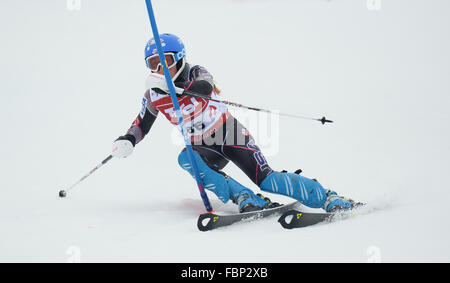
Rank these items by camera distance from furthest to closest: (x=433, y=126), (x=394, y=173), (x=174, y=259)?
1. (x=433, y=126)
2. (x=394, y=173)
3. (x=174, y=259)

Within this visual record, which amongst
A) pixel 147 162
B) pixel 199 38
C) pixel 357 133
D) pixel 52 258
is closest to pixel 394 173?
pixel 357 133

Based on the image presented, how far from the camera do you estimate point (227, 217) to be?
10.5ft

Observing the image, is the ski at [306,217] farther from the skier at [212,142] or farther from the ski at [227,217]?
the ski at [227,217]

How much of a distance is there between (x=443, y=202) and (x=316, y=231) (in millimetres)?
1165

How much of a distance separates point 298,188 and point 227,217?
58cm

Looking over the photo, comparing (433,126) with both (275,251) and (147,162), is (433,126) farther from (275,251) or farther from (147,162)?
(275,251)

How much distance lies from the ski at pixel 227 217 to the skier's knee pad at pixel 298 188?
0.52 feet

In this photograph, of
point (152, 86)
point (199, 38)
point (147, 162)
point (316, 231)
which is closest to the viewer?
point (316, 231)

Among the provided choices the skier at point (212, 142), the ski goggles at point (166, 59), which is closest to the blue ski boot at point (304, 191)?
the skier at point (212, 142)

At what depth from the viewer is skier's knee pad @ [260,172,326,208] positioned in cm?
336

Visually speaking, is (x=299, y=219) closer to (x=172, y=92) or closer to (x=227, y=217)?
(x=227, y=217)

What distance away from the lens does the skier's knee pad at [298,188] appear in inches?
132

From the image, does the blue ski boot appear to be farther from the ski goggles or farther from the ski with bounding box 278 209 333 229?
the ski goggles

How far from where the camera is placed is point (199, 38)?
10.4m
